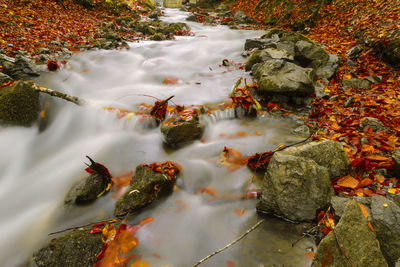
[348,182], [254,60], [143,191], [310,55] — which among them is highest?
[310,55]

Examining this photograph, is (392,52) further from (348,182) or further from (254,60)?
(348,182)

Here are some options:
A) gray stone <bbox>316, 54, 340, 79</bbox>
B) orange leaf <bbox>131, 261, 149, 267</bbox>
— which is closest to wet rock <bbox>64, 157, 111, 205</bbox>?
orange leaf <bbox>131, 261, 149, 267</bbox>

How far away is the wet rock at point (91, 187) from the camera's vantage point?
2.91 meters

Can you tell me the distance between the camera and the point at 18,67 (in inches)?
204

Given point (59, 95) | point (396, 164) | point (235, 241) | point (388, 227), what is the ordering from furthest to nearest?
1. point (59, 95)
2. point (396, 164)
3. point (235, 241)
4. point (388, 227)

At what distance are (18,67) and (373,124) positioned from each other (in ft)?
26.5

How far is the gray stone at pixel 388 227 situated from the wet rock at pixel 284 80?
10.5ft

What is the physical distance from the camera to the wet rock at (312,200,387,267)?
62.2 inches

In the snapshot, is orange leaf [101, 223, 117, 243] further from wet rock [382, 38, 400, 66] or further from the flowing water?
wet rock [382, 38, 400, 66]

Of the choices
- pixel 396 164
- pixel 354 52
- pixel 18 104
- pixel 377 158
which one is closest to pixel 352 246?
pixel 396 164

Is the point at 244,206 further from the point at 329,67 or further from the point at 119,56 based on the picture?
the point at 119,56

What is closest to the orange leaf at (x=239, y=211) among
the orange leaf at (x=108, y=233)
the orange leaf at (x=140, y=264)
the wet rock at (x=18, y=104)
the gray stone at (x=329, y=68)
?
the orange leaf at (x=140, y=264)

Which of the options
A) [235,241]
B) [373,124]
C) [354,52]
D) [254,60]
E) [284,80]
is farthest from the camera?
[254,60]

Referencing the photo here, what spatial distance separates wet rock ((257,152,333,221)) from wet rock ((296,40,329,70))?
183 inches
